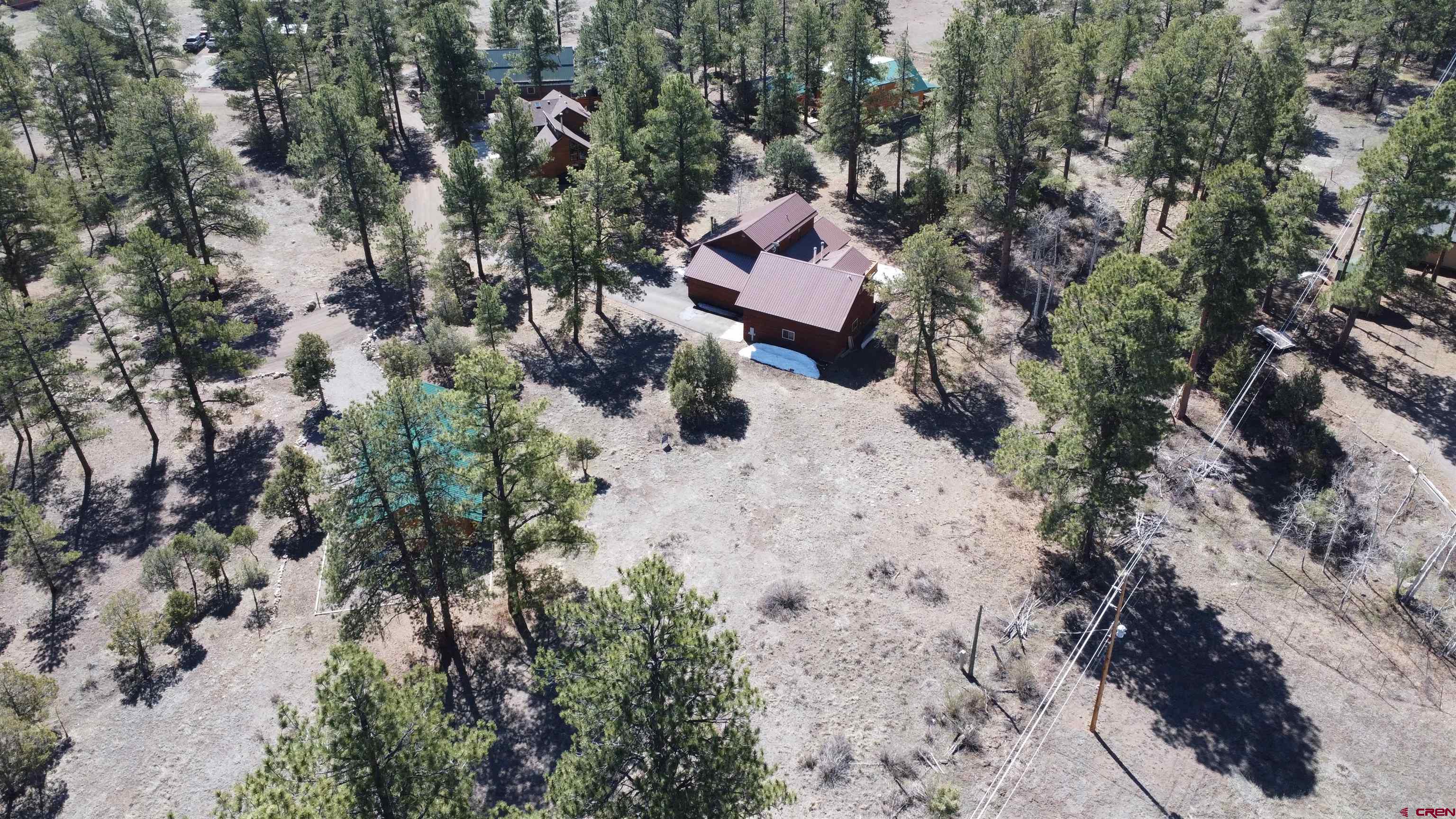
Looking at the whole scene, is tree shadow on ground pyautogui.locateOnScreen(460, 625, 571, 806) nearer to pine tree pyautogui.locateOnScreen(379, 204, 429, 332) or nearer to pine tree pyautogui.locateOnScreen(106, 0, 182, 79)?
pine tree pyautogui.locateOnScreen(379, 204, 429, 332)

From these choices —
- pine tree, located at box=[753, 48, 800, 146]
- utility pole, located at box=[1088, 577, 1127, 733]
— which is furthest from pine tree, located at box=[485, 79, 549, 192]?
utility pole, located at box=[1088, 577, 1127, 733]

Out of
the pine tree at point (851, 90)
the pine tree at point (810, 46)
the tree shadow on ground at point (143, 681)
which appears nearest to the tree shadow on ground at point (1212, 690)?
the tree shadow on ground at point (143, 681)

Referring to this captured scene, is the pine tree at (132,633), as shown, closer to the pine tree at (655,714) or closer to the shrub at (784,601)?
the pine tree at (655,714)

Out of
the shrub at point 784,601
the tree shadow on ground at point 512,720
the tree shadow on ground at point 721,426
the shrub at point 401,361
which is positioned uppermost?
the shrub at point 401,361

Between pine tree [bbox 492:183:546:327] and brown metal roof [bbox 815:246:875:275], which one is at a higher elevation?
pine tree [bbox 492:183:546:327]

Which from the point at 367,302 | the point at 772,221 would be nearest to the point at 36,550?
the point at 367,302

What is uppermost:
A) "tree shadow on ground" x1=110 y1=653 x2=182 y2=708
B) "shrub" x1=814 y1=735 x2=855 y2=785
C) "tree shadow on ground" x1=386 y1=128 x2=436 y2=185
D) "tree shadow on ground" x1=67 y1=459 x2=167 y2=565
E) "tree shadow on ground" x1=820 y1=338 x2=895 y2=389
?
"tree shadow on ground" x1=386 y1=128 x2=436 y2=185
